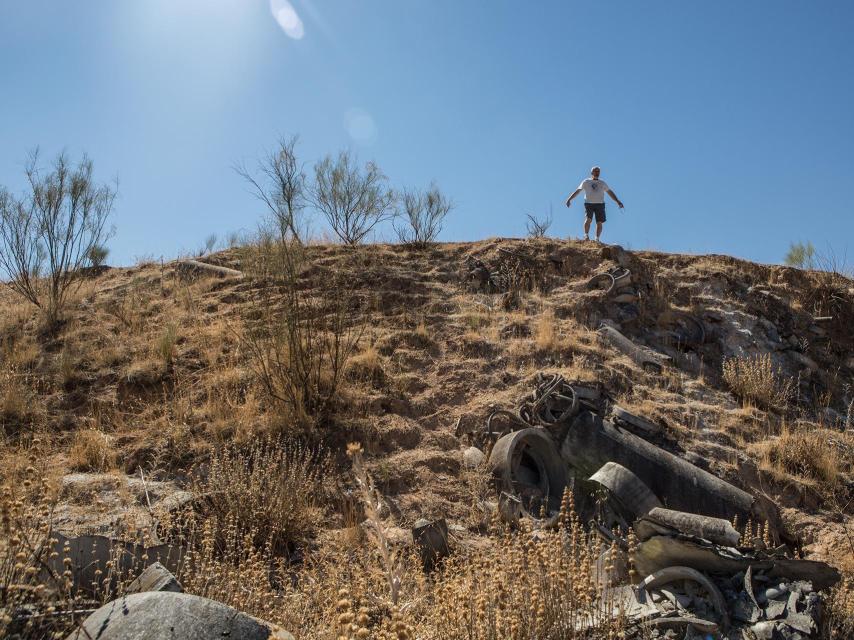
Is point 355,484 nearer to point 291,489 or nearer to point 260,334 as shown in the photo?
point 291,489

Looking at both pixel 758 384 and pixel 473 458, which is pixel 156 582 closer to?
pixel 473 458

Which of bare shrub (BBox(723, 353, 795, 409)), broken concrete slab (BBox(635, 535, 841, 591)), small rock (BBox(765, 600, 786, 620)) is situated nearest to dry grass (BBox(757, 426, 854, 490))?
bare shrub (BBox(723, 353, 795, 409))

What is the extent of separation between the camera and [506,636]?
3.05 m

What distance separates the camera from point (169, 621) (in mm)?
2576

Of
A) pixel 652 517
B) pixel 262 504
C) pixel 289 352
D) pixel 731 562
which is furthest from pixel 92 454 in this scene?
pixel 731 562

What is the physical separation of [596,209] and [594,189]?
49 cm

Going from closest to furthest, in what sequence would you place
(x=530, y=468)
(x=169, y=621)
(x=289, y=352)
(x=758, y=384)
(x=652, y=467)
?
(x=169, y=621), (x=652, y=467), (x=530, y=468), (x=289, y=352), (x=758, y=384)

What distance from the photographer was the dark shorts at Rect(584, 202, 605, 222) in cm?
1322

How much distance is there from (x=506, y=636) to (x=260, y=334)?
22.1 ft

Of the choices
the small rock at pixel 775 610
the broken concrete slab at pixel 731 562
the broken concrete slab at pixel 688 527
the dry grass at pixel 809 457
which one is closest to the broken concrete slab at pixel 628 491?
the broken concrete slab at pixel 688 527

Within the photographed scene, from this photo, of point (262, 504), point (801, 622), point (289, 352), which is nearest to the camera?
point (801, 622)

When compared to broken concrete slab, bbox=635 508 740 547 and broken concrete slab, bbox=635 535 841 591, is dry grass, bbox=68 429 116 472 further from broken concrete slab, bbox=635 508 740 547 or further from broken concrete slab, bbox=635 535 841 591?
broken concrete slab, bbox=635 535 841 591

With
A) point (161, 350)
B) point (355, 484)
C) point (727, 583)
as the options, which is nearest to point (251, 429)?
point (355, 484)

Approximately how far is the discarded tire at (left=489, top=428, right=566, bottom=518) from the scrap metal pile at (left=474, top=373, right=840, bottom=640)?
13mm
